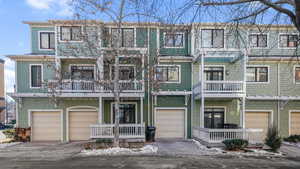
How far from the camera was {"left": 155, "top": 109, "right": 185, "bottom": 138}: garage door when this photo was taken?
11703mm

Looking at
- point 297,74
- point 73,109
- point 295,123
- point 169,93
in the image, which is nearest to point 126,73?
point 169,93

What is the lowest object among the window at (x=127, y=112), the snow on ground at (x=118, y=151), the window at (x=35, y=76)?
the snow on ground at (x=118, y=151)

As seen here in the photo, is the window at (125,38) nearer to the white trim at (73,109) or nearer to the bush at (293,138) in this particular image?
the white trim at (73,109)

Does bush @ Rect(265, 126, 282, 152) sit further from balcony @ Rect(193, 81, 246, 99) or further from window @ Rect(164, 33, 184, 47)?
window @ Rect(164, 33, 184, 47)

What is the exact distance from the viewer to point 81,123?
11.6 metres

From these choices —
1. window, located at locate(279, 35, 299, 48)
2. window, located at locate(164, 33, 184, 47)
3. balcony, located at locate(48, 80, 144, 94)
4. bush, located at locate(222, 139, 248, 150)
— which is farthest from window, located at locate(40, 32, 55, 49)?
window, located at locate(279, 35, 299, 48)

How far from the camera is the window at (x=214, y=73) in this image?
11797mm

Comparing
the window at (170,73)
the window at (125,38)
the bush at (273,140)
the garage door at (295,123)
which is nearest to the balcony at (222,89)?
the window at (170,73)

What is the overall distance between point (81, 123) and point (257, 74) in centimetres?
1323

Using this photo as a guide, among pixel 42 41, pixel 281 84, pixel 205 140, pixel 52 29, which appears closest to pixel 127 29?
pixel 52 29

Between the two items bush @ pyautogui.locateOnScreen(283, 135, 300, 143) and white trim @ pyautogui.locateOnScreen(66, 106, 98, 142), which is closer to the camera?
bush @ pyautogui.locateOnScreen(283, 135, 300, 143)

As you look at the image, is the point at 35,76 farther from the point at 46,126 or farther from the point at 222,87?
the point at 222,87

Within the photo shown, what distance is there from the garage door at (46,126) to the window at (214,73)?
1109 centimetres

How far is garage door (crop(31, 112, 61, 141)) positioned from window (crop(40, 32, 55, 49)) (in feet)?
16.1
